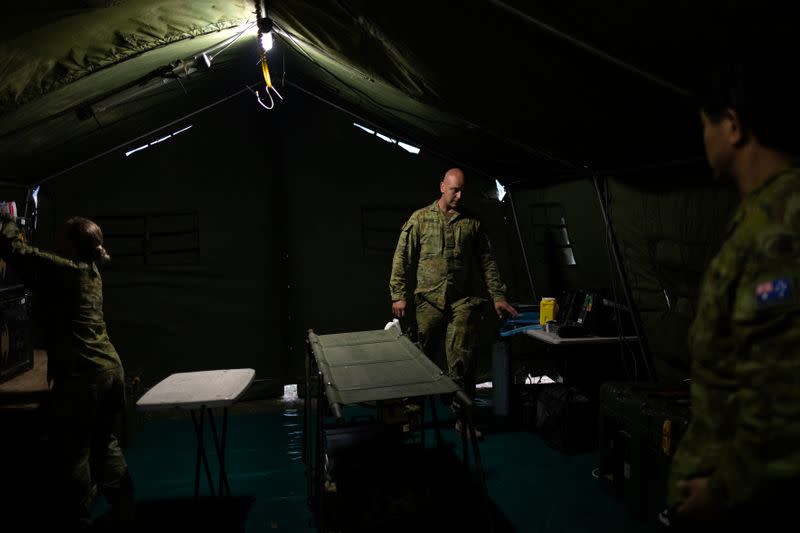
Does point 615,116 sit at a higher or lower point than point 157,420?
higher

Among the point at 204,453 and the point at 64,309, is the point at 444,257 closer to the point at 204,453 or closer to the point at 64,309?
the point at 204,453

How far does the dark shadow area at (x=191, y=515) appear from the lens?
360cm

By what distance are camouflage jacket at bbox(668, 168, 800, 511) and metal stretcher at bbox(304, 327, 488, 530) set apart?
4.26ft

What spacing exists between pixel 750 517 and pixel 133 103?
443 cm

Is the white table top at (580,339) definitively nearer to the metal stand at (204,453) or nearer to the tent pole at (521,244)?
the tent pole at (521,244)

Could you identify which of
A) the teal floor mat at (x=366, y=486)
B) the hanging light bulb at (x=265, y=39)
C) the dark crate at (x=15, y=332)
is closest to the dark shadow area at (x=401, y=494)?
the teal floor mat at (x=366, y=486)

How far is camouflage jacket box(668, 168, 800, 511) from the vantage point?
1260mm

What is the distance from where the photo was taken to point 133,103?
4.51 metres

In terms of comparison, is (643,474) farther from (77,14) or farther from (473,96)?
(77,14)

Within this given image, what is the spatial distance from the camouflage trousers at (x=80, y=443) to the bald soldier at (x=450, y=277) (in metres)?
2.51

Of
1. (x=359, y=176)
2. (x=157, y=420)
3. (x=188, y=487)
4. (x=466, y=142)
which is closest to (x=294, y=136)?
(x=359, y=176)

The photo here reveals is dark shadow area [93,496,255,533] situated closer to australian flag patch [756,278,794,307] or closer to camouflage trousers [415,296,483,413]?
camouflage trousers [415,296,483,413]

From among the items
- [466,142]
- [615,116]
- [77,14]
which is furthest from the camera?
[466,142]

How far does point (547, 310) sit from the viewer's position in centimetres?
515
